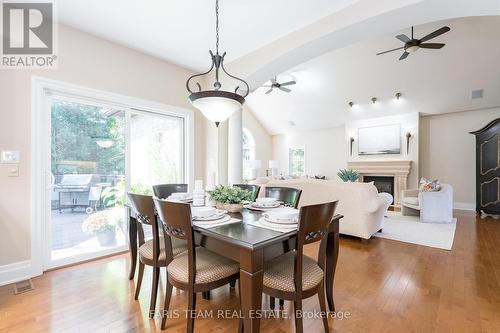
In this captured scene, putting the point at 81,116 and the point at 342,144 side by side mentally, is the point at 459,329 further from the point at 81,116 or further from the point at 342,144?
the point at 342,144

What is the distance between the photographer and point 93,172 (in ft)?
10.1

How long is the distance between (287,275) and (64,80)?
124 inches

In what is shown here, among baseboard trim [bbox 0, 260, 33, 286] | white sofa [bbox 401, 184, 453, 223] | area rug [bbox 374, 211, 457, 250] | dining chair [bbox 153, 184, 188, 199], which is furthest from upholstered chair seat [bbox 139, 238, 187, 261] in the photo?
white sofa [bbox 401, 184, 453, 223]

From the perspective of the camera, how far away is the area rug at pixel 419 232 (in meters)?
3.57

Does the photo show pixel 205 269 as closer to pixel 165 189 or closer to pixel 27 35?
pixel 165 189

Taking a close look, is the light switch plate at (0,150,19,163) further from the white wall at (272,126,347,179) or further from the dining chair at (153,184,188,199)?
the white wall at (272,126,347,179)

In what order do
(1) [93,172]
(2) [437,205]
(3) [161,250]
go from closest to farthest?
1. (3) [161,250]
2. (1) [93,172]
3. (2) [437,205]

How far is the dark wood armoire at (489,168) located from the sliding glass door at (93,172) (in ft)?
21.9

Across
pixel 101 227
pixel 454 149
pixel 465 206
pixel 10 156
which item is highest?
pixel 454 149

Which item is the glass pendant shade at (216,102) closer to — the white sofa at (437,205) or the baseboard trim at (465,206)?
the white sofa at (437,205)

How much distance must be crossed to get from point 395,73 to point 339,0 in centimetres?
426

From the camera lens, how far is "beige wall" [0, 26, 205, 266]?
240 centimetres

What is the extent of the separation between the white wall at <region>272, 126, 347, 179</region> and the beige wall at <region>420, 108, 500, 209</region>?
7.45 ft

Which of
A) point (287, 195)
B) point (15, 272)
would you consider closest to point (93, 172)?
point (15, 272)
